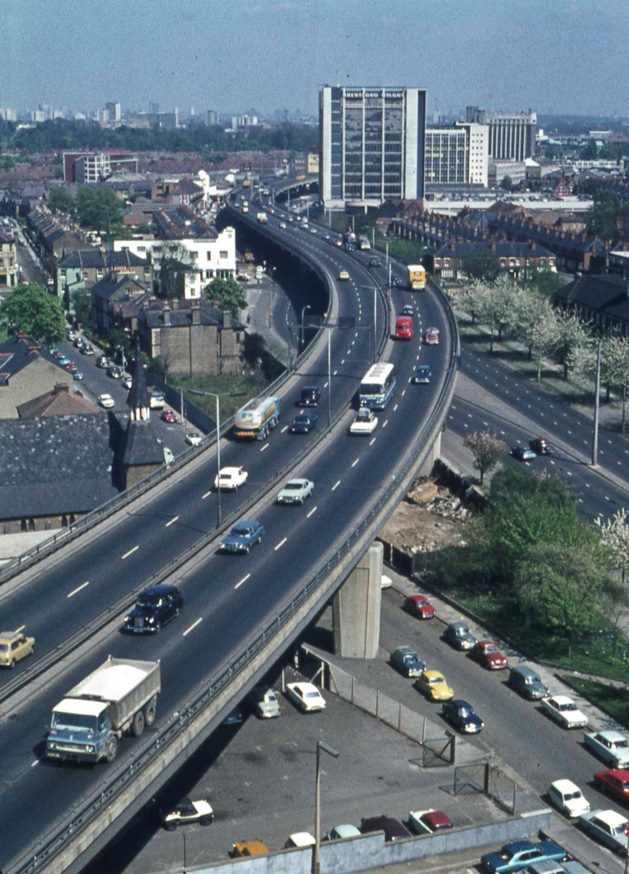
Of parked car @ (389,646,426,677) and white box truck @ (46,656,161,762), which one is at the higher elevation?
white box truck @ (46,656,161,762)

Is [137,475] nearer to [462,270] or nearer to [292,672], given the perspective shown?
[292,672]

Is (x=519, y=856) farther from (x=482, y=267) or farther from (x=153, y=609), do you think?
(x=482, y=267)

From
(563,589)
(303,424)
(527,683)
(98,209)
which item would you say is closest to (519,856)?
(527,683)

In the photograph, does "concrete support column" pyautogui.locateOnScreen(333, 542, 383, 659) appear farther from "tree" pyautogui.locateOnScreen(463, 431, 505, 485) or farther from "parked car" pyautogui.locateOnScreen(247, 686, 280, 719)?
"tree" pyautogui.locateOnScreen(463, 431, 505, 485)

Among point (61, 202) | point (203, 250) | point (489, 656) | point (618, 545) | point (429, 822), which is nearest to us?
point (429, 822)

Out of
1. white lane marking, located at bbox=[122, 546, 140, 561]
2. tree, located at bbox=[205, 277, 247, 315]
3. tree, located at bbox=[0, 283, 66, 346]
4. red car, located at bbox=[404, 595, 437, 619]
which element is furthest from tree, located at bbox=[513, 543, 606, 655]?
tree, located at bbox=[205, 277, 247, 315]

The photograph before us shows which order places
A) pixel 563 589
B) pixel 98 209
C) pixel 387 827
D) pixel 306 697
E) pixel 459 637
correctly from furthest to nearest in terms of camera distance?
pixel 98 209 → pixel 459 637 → pixel 563 589 → pixel 306 697 → pixel 387 827

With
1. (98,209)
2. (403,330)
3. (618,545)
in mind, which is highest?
(98,209)
